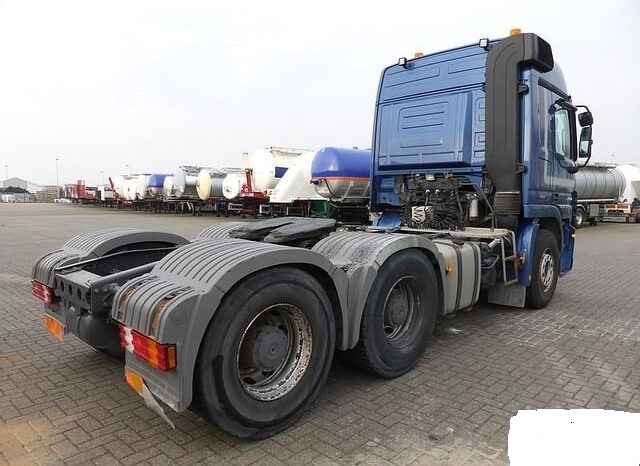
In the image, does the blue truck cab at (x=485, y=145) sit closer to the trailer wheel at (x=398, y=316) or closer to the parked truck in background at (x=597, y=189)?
the trailer wheel at (x=398, y=316)

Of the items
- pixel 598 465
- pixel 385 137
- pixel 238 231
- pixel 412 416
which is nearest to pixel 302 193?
pixel 385 137

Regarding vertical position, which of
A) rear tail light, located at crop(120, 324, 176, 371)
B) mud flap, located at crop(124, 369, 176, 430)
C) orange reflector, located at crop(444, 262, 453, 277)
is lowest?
mud flap, located at crop(124, 369, 176, 430)

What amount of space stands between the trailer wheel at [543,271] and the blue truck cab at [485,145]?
0.03 meters

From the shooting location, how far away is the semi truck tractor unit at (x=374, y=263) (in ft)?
8.65

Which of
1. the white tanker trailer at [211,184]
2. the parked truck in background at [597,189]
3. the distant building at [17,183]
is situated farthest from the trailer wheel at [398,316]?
the distant building at [17,183]

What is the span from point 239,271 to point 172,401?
757 millimetres

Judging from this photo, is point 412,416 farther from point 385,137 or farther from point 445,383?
point 385,137

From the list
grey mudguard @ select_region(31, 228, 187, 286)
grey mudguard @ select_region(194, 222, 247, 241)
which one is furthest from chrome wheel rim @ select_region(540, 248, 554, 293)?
grey mudguard @ select_region(31, 228, 187, 286)

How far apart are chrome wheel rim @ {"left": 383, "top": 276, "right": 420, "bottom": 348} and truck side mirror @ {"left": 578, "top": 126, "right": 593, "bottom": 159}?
4043 millimetres

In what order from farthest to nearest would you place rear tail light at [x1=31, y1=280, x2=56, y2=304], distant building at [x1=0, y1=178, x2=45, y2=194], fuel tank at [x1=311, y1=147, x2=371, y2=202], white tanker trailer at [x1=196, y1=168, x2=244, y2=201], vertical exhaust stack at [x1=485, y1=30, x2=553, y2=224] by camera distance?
distant building at [x1=0, y1=178, x2=45, y2=194], white tanker trailer at [x1=196, y1=168, x2=244, y2=201], fuel tank at [x1=311, y1=147, x2=371, y2=202], vertical exhaust stack at [x1=485, y1=30, x2=553, y2=224], rear tail light at [x1=31, y1=280, x2=56, y2=304]

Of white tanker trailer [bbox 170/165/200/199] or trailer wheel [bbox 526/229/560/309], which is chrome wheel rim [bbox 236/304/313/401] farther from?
white tanker trailer [bbox 170/165/200/199]

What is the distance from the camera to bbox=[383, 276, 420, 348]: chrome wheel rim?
3914mm

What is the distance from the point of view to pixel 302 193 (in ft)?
64.6

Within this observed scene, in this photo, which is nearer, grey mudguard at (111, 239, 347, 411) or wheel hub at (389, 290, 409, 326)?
grey mudguard at (111, 239, 347, 411)
